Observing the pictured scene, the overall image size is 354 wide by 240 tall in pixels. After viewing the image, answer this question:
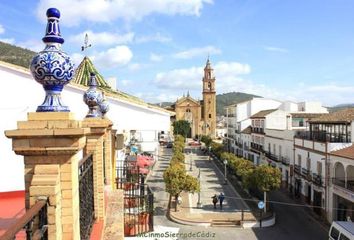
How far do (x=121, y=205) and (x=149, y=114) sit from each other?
283 centimetres

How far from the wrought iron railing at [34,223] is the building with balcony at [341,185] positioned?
2158cm

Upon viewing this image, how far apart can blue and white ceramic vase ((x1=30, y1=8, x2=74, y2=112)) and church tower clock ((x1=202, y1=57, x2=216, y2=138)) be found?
84.8 m

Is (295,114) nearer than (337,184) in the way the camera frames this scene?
No

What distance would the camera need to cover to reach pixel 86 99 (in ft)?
22.4

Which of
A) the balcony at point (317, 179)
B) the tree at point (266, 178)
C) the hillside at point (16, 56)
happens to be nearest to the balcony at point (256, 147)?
the balcony at point (317, 179)

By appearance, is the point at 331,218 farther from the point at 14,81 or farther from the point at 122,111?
the point at 14,81

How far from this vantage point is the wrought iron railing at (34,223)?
2.43 meters

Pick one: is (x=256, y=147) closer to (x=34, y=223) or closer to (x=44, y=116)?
(x=44, y=116)

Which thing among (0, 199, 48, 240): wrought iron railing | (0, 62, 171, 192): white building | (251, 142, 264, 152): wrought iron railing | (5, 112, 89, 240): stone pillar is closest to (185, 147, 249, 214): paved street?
(251, 142, 264, 152): wrought iron railing

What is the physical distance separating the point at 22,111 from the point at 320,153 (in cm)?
2171

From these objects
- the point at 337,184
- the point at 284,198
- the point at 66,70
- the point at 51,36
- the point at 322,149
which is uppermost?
the point at 51,36

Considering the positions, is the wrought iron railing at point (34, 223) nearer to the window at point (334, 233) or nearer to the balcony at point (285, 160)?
the window at point (334, 233)

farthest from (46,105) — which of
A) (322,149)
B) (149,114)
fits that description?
(322,149)

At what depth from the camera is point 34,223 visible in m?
3.01
